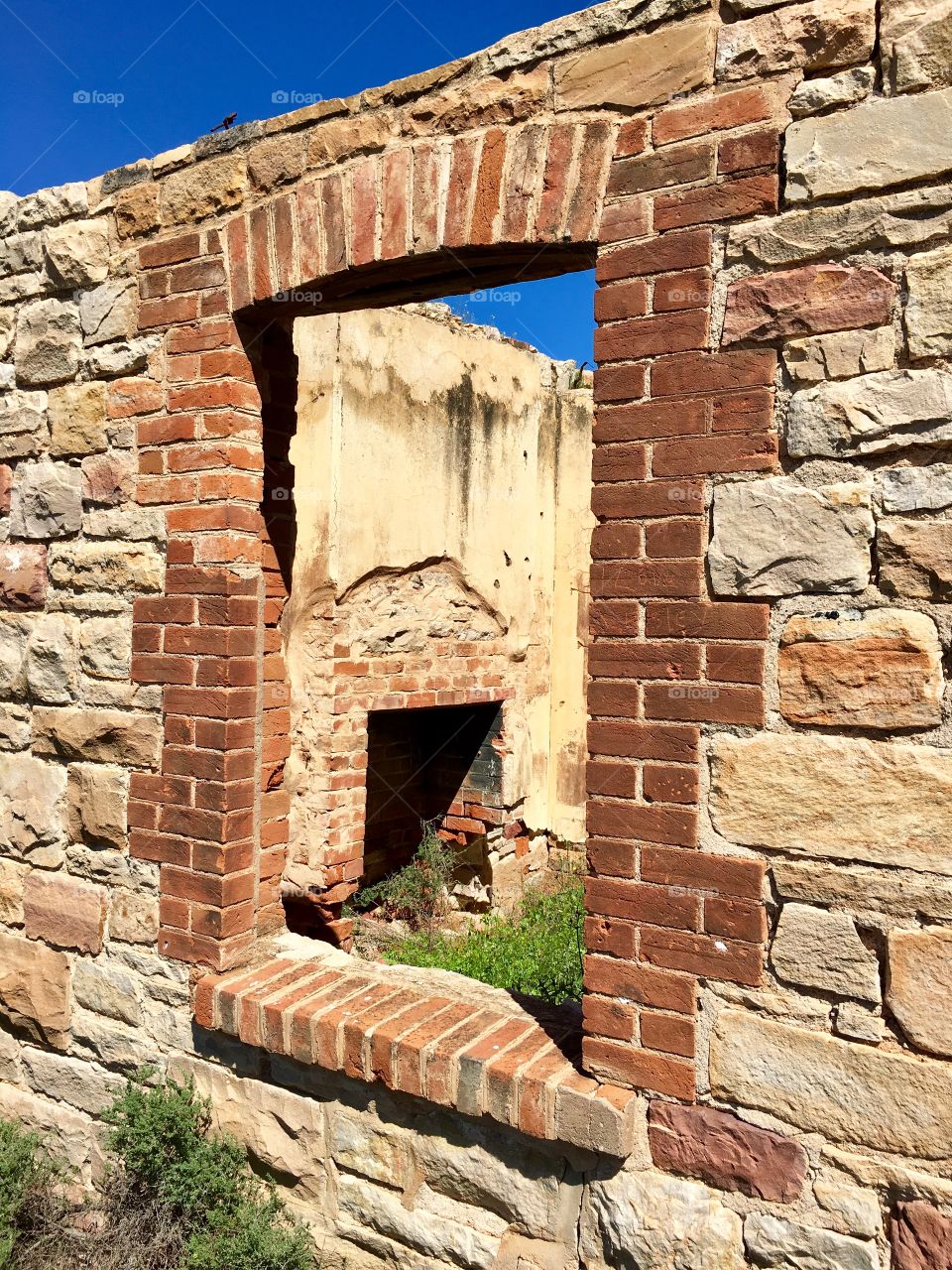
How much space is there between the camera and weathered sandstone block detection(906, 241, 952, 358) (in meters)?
1.83

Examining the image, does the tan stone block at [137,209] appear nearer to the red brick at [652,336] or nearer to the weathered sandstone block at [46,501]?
the weathered sandstone block at [46,501]

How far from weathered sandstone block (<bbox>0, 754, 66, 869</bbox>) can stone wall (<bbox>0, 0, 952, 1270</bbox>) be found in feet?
1.30

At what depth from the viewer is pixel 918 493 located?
1.86 m

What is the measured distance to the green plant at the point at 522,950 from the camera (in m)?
4.63

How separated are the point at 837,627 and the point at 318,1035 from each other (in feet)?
5.51

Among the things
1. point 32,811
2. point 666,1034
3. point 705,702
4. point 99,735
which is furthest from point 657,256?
point 32,811

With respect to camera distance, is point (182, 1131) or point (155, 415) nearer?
point (182, 1131)

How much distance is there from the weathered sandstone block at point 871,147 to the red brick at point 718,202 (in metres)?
0.05

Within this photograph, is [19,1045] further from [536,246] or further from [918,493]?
[918,493]

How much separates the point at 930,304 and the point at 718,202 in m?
0.51

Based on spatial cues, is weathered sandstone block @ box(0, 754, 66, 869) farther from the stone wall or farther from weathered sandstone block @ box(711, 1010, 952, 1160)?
weathered sandstone block @ box(711, 1010, 952, 1160)

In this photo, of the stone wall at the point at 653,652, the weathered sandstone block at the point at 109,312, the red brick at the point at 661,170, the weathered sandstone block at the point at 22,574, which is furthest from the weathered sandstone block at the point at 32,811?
the red brick at the point at 661,170

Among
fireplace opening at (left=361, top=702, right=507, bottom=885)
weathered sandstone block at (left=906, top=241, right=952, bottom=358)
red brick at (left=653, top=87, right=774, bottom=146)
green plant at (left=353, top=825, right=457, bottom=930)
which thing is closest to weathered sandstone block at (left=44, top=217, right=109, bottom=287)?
red brick at (left=653, top=87, right=774, bottom=146)

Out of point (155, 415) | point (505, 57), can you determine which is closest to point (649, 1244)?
point (155, 415)
